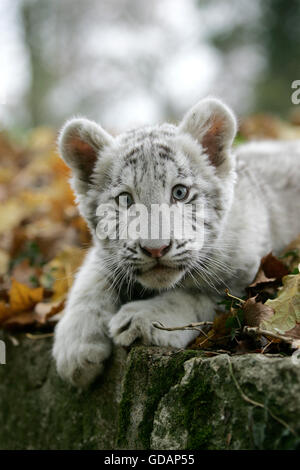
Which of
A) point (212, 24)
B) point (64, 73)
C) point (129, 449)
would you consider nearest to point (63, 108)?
point (64, 73)

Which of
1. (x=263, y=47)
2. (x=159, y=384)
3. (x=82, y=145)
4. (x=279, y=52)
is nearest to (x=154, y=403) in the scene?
(x=159, y=384)

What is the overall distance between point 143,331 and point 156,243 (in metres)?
0.50

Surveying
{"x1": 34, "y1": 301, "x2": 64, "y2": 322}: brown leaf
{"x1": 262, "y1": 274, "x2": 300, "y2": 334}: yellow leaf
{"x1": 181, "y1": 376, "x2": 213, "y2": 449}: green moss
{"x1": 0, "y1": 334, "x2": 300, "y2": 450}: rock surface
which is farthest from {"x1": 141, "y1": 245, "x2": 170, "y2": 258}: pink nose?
{"x1": 34, "y1": 301, "x2": 64, "y2": 322}: brown leaf

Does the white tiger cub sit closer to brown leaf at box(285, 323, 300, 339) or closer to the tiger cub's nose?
the tiger cub's nose

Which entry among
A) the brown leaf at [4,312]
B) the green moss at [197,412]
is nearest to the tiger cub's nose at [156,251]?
the green moss at [197,412]

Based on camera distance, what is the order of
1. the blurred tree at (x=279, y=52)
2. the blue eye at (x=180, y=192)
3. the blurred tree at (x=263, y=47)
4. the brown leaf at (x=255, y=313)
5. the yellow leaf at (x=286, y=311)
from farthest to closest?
the blurred tree at (x=263, y=47), the blurred tree at (x=279, y=52), the blue eye at (x=180, y=192), the brown leaf at (x=255, y=313), the yellow leaf at (x=286, y=311)

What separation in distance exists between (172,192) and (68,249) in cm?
178

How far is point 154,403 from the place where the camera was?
2336mm

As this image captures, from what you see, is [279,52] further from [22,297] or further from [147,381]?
[147,381]

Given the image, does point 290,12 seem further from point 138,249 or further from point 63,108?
point 138,249

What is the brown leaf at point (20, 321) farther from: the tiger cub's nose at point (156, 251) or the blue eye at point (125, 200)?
the tiger cub's nose at point (156, 251)

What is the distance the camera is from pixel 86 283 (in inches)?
137

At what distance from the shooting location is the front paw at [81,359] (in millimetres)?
2865

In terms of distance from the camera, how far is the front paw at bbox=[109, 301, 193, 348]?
8.88ft
